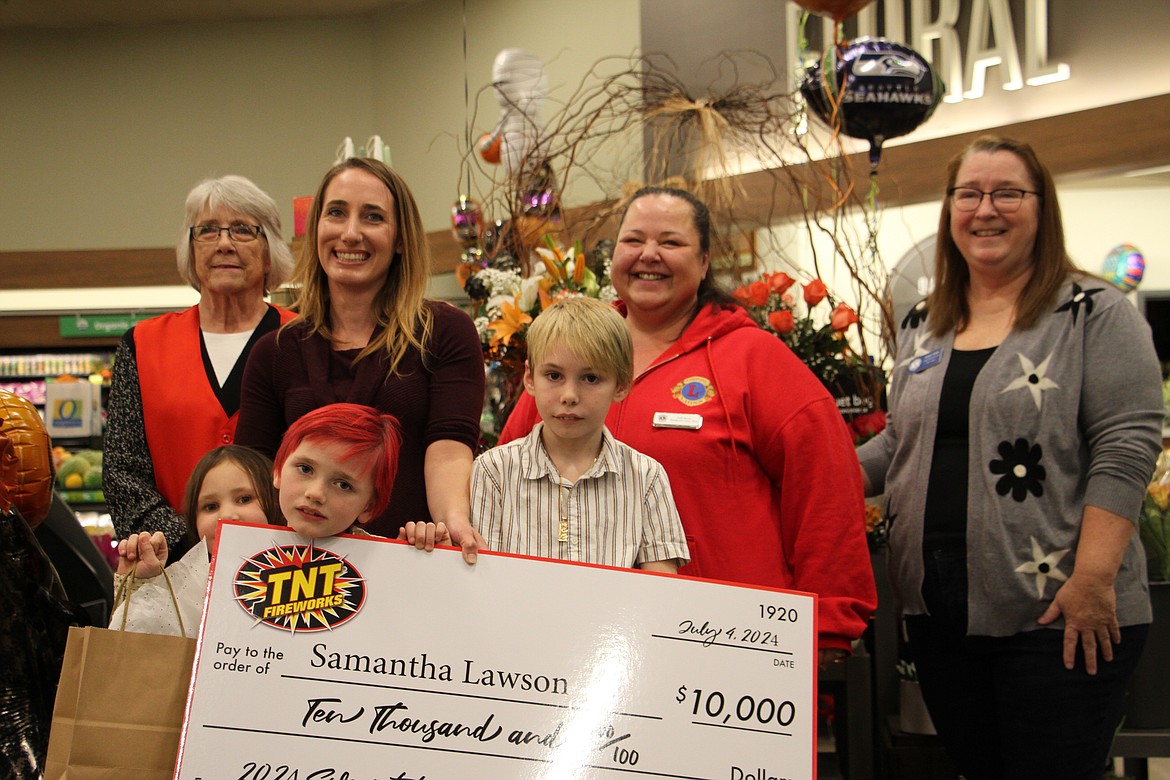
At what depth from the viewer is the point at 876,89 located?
343 cm

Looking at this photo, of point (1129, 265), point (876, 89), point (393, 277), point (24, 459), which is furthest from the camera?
point (1129, 265)

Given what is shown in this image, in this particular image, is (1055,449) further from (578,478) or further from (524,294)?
(524,294)

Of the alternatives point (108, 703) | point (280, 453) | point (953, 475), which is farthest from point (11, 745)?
point (953, 475)

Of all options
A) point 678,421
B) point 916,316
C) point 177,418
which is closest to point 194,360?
point 177,418

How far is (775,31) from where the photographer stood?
749 cm

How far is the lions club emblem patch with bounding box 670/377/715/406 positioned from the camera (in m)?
2.01

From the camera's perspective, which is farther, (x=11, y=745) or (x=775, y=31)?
(x=775, y=31)

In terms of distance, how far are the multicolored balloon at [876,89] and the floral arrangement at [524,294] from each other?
105cm

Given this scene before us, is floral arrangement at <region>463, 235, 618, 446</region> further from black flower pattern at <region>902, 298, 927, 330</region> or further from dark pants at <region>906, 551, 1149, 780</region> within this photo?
dark pants at <region>906, 551, 1149, 780</region>

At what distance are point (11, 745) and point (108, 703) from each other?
27cm

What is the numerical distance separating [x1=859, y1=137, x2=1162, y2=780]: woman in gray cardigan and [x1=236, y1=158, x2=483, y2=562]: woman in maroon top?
3.38 ft

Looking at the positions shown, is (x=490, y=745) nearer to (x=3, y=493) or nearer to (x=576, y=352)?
(x=576, y=352)

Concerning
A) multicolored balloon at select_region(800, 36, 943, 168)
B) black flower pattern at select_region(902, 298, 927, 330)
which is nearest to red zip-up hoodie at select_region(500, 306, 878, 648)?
black flower pattern at select_region(902, 298, 927, 330)

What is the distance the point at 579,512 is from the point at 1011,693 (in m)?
1.02
